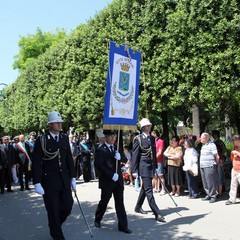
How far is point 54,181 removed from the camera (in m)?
5.98

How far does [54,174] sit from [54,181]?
0.39 ft

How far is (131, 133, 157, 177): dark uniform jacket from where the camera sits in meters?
7.79

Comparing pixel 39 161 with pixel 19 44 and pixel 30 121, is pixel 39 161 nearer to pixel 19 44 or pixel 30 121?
pixel 30 121

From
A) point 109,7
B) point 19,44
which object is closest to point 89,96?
point 109,7

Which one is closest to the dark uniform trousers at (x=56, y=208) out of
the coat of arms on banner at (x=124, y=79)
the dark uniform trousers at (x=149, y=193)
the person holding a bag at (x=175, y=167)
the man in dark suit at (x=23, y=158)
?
the dark uniform trousers at (x=149, y=193)

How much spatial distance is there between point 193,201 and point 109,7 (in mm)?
8241

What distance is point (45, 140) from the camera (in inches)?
241

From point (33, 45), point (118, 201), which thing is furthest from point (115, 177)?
point (33, 45)

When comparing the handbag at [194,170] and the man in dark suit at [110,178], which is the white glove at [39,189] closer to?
the man in dark suit at [110,178]

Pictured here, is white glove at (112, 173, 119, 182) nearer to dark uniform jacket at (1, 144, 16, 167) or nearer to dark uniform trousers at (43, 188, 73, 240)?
dark uniform trousers at (43, 188, 73, 240)

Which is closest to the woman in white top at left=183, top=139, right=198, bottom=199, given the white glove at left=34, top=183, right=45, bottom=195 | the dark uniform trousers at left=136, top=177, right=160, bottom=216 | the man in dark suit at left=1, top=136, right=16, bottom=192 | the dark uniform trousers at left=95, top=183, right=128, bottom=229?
the dark uniform trousers at left=136, top=177, right=160, bottom=216

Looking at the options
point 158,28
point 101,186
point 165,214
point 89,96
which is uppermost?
point 158,28

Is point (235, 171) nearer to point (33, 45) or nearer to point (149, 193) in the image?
point (149, 193)

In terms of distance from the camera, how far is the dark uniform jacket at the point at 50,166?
5.95m
